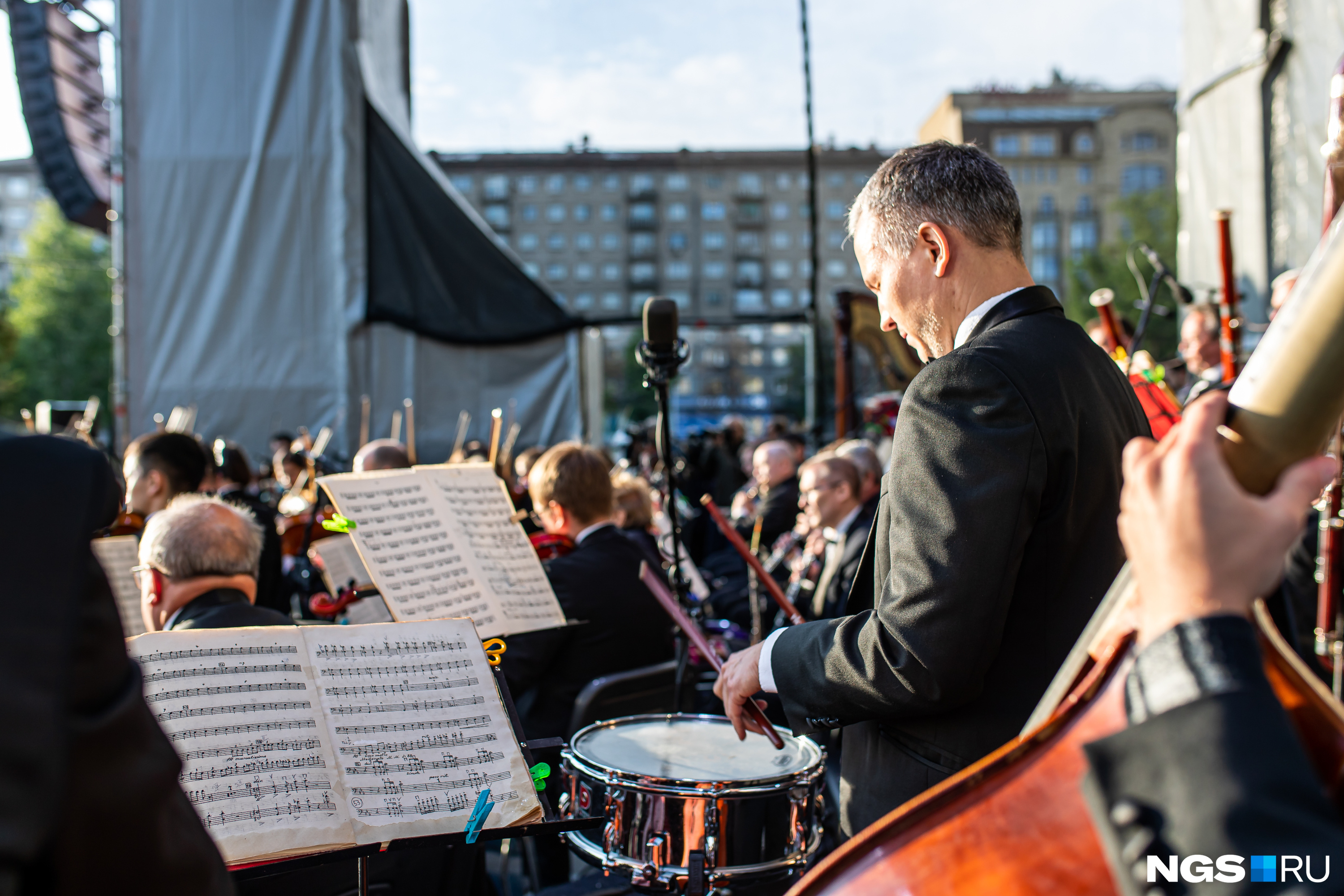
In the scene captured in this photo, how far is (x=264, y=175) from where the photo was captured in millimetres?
10898

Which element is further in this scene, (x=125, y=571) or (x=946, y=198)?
(x=125, y=571)

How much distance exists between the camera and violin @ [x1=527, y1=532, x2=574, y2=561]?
4277 millimetres

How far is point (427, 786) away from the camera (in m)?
1.78

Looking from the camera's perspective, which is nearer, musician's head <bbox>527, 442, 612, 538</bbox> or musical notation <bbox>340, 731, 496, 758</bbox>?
musical notation <bbox>340, 731, 496, 758</bbox>

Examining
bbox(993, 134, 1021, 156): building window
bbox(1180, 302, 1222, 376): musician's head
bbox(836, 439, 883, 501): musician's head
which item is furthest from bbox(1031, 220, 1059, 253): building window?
bbox(836, 439, 883, 501): musician's head

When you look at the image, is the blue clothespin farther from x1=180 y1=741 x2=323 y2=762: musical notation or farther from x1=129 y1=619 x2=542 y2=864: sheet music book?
x1=180 y1=741 x2=323 y2=762: musical notation


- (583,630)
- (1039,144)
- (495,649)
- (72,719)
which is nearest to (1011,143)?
(1039,144)

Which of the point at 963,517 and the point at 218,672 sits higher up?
the point at 963,517

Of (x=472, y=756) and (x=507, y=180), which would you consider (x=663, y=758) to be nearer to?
(x=472, y=756)

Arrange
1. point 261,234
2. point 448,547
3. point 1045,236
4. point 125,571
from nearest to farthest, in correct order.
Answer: point 448,547 < point 125,571 < point 261,234 < point 1045,236

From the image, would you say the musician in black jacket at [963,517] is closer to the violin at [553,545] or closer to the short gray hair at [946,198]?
the short gray hair at [946,198]

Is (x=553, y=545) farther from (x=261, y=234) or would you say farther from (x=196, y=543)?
(x=261, y=234)

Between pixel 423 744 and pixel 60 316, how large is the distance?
39.2 meters

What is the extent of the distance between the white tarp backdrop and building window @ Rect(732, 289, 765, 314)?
60058 millimetres
